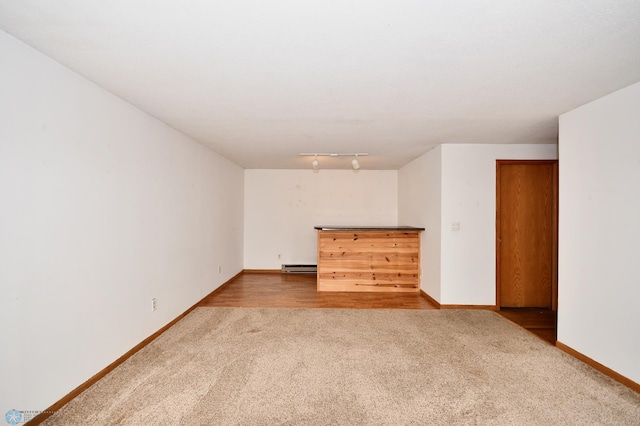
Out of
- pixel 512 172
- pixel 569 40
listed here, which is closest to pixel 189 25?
pixel 569 40

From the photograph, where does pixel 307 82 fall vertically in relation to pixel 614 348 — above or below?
above

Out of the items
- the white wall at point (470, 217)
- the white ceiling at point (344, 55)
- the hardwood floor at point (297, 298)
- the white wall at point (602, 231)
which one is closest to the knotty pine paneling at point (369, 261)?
the hardwood floor at point (297, 298)

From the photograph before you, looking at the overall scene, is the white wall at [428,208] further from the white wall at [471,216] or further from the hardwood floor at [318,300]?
the hardwood floor at [318,300]

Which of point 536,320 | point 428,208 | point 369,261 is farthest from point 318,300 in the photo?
point 536,320

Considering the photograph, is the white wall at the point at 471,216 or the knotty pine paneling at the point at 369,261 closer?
the white wall at the point at 471,216

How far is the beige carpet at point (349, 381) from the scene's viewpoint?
1.83 metres

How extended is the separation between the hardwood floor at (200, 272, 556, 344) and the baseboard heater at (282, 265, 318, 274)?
0.90 meters

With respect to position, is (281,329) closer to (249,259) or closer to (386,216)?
(249,259)

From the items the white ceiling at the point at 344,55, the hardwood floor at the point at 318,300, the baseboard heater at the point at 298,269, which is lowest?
the hardwood floor at the point at 318,300

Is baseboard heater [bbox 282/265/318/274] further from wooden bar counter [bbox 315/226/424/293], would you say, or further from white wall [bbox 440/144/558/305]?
white wall [bbox 440/144/558/305]

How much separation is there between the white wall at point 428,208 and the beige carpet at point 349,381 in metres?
1.13

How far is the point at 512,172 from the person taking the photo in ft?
13.3

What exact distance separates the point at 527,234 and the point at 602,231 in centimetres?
177

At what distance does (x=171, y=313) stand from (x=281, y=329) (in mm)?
1325
